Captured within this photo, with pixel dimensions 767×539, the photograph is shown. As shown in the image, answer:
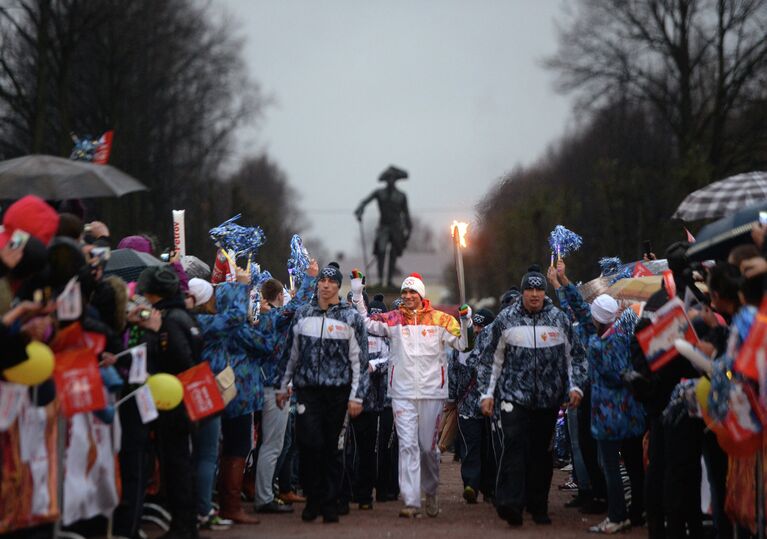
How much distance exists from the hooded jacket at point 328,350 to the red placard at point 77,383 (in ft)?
10.7

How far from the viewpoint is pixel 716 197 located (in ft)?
35.9

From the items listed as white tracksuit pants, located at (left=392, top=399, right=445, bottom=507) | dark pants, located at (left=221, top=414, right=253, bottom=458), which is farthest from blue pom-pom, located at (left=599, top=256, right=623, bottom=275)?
dark pants, located at (left=221, top=414, right=253, bottom=458)

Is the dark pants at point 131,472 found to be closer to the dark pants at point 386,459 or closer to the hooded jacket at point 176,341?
the hooded jacket at point 176,341

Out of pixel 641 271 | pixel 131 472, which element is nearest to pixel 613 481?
pixel 131 472

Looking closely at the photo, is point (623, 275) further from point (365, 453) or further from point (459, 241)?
point (365, 453)

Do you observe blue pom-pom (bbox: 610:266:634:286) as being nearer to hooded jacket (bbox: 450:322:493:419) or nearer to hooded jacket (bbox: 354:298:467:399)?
hooded jacket (bbox: 450:322:493:419)

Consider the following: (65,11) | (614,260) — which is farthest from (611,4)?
(614,260)

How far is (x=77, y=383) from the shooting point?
8531 mm

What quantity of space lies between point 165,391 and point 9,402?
1.54 meters

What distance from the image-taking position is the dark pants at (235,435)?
1167 centimetres

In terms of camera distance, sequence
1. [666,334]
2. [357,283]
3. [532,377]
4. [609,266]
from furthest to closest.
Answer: [609,266] → [357,283] → [532,377] → [666,334]

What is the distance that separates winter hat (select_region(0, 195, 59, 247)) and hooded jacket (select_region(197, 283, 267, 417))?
2.63m

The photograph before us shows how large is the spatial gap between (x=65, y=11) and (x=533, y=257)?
70.6 feet

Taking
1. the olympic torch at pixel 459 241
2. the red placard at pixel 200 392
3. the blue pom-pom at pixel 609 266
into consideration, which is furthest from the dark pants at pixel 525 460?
the blue pom-pom at pixel 609 266
